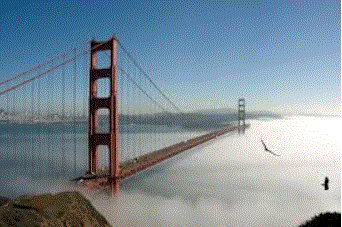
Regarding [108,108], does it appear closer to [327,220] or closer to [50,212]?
[50,212]

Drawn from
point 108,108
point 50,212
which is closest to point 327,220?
point 50,212

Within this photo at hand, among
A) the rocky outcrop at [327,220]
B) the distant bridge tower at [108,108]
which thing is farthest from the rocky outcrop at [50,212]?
the distant bridge tower at [108,108]

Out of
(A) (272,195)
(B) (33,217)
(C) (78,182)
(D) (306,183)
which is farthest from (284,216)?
(B) (33,217)

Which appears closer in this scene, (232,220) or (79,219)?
(79,219)

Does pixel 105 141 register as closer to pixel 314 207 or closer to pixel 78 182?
pixel 78 182

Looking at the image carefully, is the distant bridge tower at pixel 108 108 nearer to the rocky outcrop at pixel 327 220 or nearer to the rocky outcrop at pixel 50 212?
the rocky outcrop at pixel 50 212
